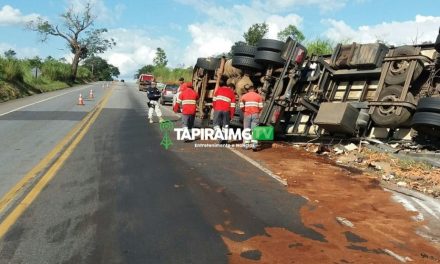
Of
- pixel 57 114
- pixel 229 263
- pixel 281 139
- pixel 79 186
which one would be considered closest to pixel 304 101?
→ pixel 281 139

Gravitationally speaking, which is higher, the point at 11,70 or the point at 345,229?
the point at 345,229

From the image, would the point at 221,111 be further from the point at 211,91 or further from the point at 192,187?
the point at 192,187

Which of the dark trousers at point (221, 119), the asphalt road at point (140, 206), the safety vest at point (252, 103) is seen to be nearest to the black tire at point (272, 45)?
the safety vest at point (252, 103)

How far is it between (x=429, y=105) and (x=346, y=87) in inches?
130

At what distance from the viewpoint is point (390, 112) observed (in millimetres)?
10969

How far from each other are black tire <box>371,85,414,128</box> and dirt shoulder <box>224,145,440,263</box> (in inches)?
88.0

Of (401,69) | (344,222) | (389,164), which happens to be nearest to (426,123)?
(389,164)

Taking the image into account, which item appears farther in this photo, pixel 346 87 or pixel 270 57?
pixel 270 57

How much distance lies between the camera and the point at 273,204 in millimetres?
6855

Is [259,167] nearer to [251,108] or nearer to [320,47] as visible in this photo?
[251,108]

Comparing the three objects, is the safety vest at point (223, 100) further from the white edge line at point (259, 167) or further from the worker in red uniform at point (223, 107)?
the white edge line at point (259, 167)

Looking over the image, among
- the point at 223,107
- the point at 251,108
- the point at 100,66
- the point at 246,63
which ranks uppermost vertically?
the point at 246,63

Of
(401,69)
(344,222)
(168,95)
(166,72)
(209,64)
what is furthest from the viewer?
(166,72)

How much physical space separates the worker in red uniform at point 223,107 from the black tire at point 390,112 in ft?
12.8
